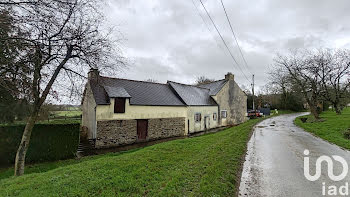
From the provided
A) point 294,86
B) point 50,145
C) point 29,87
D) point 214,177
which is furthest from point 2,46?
point 294,86

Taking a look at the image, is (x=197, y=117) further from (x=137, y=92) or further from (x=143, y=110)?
(x=137, y=92)

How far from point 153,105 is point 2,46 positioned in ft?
41.8

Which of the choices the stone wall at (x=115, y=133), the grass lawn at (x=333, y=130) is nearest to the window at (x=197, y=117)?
the stone wall at (x=115, y=133)

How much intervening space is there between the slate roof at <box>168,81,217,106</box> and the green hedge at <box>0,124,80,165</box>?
12.8 meters

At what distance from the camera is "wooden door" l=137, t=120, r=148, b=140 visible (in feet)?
49.7

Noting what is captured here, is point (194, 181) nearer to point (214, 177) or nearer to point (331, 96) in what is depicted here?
point (214, 177)

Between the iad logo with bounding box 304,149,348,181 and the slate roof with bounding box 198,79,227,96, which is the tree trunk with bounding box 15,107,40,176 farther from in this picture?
the slate roof with bounding box 198,79,227,96

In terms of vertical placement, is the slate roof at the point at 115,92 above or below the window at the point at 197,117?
above

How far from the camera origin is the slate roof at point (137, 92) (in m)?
14.0

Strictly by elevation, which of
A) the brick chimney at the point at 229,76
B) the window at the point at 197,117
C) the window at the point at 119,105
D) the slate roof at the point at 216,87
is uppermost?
the brick chimney at the point at 229,76

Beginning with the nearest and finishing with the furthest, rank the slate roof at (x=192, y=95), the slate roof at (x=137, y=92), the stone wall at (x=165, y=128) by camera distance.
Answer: the slate roof at (x=137, y=92)
the stone wall at (x=165, y=128)
the slate roof at (x=192, y=95)

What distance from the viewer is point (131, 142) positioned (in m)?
14.5

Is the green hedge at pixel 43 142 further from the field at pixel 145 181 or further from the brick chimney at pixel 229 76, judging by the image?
the brick chimney at pixel 229 76

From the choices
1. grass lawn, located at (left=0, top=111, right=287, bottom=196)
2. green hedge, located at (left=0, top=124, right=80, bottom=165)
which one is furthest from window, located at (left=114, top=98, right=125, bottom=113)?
grass lawn, located at (left=0, top=111, right=287, bottom=196)
